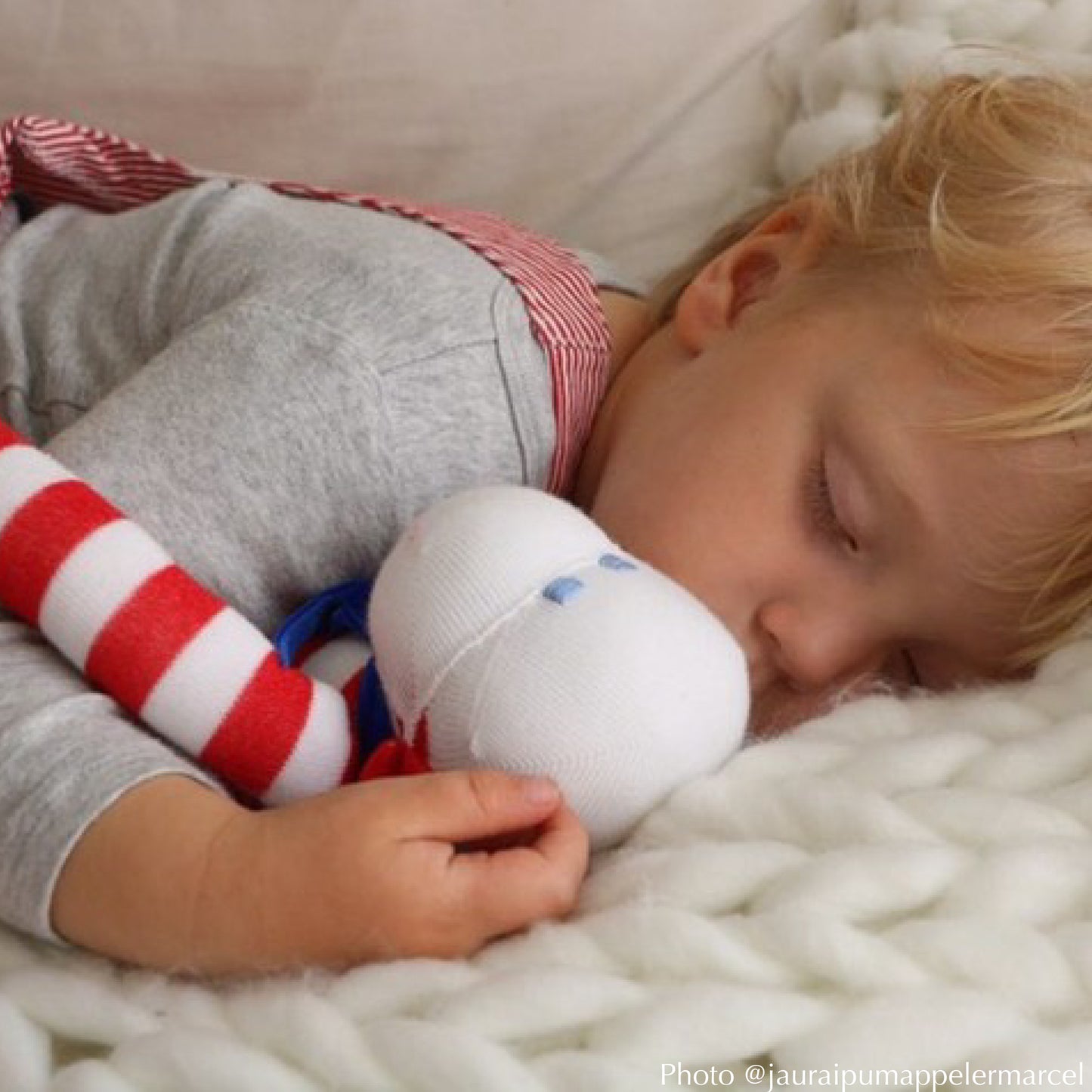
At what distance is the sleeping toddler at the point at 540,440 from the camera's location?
1.99 feet

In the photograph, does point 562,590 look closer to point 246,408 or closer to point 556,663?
point 556,663

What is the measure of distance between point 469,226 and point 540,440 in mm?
150

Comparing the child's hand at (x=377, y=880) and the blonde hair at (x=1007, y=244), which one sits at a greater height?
the blonde hair at (x=1007, y=244)

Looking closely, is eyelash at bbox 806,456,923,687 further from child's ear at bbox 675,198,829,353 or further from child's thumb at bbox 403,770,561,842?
child's thumb at bbox 403,770,561,842

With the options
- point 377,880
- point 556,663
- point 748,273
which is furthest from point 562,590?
point 748,273

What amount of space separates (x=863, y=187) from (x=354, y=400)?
314 millimetres

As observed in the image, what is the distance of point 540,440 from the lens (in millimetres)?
901

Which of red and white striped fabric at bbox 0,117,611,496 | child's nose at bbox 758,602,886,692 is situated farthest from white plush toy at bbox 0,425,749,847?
red and white striped fabric at bbox 0,117,611,496

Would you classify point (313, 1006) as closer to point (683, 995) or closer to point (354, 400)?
point (683, 995)

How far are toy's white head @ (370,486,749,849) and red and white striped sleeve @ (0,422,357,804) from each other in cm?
4

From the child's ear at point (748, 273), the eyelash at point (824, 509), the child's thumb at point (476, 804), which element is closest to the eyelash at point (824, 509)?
the eyelash at point (824, 509)

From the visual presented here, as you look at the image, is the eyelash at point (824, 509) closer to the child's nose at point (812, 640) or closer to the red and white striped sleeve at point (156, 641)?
the child's nose at point (812, 640)

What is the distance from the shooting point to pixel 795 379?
0.84m

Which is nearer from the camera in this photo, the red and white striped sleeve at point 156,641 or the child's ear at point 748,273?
the red and white striped sleeve at point 156,641
